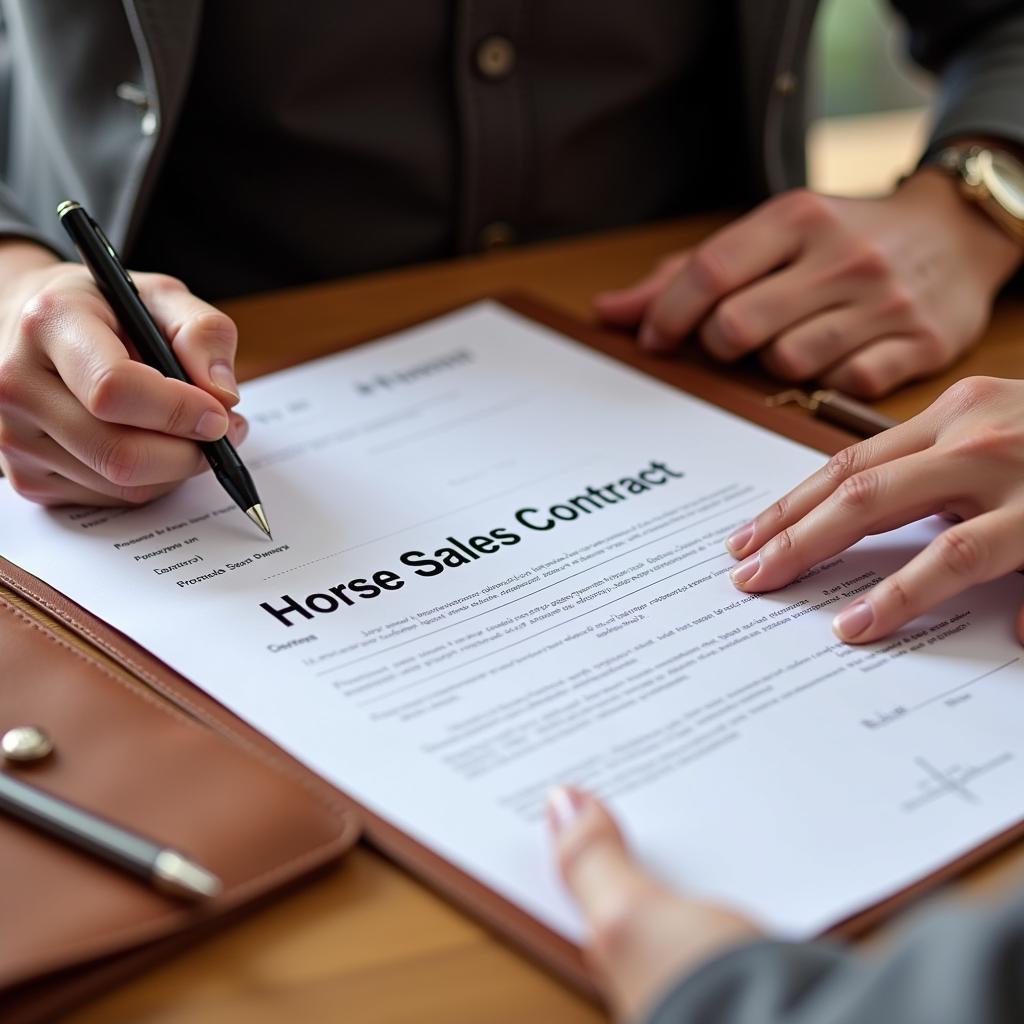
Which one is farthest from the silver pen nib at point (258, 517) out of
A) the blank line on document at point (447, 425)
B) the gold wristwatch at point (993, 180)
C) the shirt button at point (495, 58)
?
the gold wristwatch at point (993, 180)

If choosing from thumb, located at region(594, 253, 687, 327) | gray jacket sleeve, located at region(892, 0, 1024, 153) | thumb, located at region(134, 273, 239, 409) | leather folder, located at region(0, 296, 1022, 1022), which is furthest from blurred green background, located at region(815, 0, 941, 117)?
leather folder, located at region(0, 296, 1022, 1022)

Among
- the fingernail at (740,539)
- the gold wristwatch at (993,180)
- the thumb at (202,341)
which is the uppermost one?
Result: the gold wristwatch at (993,180)

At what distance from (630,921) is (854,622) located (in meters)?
0.22

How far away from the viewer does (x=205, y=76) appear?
100 cm

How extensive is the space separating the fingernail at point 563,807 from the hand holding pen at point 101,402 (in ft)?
1.00

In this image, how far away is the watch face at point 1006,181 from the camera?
956 mm

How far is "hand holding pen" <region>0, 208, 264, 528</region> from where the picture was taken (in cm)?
68

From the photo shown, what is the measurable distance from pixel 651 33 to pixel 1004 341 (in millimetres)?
397

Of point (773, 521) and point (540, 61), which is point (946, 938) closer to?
point (773, 521)

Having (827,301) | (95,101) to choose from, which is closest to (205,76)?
(95,101)

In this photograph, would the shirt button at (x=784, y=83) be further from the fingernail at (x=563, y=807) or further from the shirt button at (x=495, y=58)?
the fingernail at (x=563, y=807)

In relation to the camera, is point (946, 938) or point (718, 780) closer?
point (946, 938)

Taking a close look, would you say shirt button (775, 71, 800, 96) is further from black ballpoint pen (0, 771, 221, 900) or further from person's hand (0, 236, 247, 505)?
black ballpoint pen (0, 771, 221, 900)

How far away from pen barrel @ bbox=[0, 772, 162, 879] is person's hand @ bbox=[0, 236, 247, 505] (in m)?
0.22
